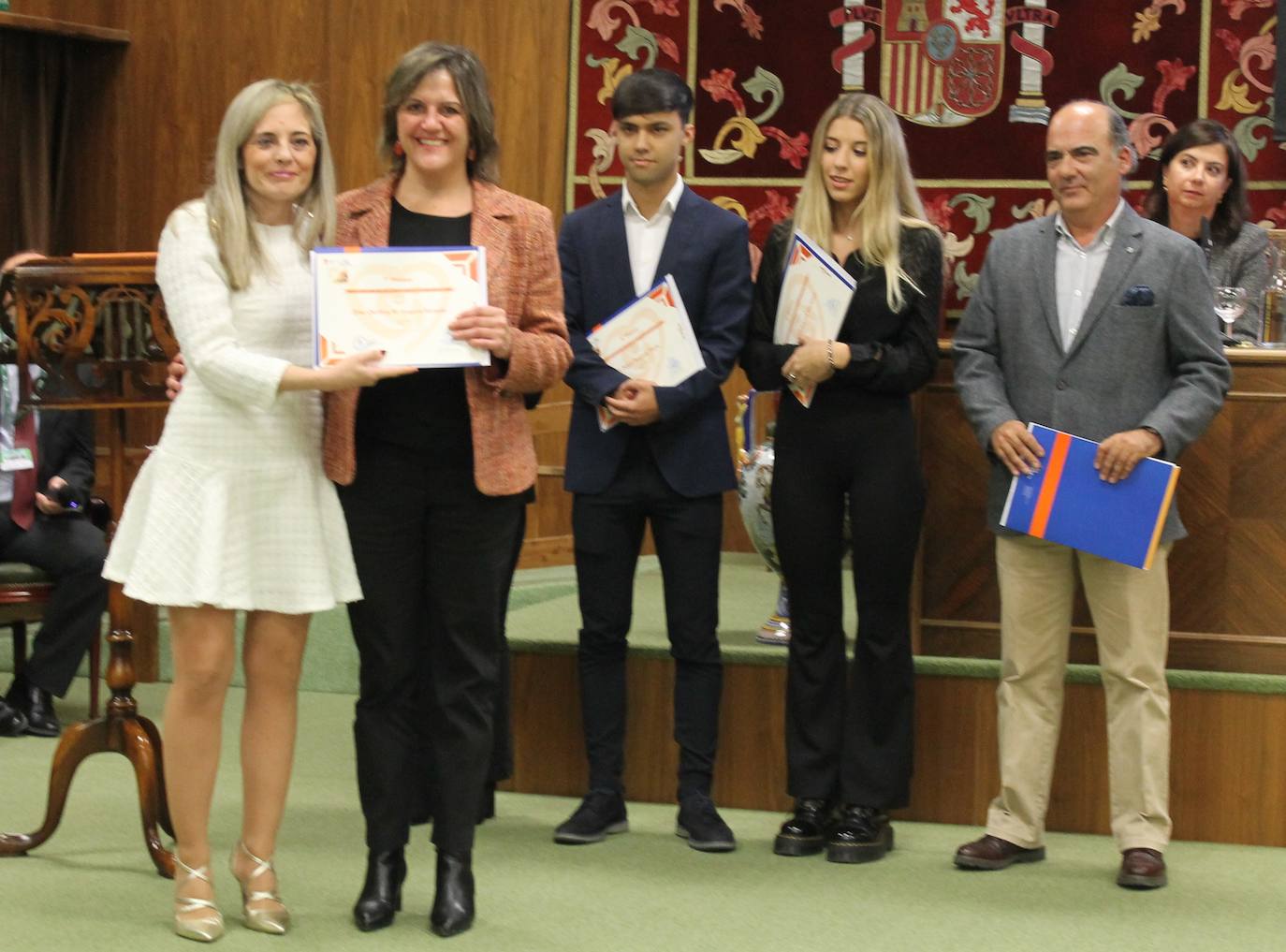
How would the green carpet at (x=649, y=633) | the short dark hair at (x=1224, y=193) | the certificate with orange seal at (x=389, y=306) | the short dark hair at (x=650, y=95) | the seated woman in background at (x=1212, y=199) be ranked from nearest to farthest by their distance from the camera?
1. the certificate with orange seal at (x=389, y=306)
2. the short dark hair at (x=650, y=95)
3. the green carpet at (x=649, y=633)
4. the seated woman in background at (x=1212, y=199)
5. the short dark hair at (x=1224, y=193)

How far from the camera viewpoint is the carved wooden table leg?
357 centimetres

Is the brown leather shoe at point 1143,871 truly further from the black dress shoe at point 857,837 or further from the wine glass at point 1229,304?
the wine glass at point 1229,304

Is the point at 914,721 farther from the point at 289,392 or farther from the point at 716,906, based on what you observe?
the point at 289,392

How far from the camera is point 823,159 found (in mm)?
3680

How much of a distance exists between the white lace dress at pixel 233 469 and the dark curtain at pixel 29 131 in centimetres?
410

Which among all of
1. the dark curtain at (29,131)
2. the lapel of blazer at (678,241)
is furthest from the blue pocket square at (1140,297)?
the dark curtain at (29,131)

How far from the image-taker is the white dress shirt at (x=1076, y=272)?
3.60m

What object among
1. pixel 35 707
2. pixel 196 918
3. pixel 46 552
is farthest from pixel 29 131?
pixel 196 918

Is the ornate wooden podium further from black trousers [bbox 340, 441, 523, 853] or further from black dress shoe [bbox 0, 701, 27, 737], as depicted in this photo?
black dress shoe [bbox 0, 701, 27, 737]

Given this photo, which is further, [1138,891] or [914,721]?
[914,721]

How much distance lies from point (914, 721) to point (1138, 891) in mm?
711

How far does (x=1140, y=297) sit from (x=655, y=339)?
3.30 ft

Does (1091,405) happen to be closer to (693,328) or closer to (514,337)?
(693,328)

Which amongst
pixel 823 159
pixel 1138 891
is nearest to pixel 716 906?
pixel 1138 891
